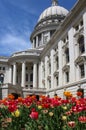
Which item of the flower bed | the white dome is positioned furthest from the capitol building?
the flower bed

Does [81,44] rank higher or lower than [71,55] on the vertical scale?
higher

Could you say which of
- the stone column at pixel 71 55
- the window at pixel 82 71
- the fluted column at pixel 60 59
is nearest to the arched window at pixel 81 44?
the stone column at pixel 71 55

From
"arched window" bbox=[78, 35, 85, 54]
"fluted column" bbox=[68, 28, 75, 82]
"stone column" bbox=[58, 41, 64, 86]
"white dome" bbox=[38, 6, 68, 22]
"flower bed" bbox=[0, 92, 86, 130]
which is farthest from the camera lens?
"white dome" bbox=[38, 6, 68, 22]

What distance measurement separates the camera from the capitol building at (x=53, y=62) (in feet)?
116

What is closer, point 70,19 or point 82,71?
point 82,71

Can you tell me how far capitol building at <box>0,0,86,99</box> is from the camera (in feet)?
116

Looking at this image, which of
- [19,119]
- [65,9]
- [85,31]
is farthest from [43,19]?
[19,119]

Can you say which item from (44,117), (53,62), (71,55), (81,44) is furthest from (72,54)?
(44,117)

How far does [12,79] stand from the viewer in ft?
204

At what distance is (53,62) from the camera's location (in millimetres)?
48188

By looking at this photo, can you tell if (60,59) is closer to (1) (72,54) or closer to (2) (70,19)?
(1) (72,54)

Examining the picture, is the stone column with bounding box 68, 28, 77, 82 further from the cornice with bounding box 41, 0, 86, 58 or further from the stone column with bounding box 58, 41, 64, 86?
the stone column with bounding box 58, 41, 64, 86

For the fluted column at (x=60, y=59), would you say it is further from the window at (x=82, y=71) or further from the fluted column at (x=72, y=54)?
the window at (x=82, y=71)

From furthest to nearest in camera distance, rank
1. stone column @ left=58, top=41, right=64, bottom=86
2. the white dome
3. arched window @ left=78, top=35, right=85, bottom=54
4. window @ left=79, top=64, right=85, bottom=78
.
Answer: the white dome < stone column @ left=58, top=41, right=64, bottom=86 < arched window @ left=78, top=35, right=85, bottom=54 < window @ left=79, top=64, right=85, bottom=78
